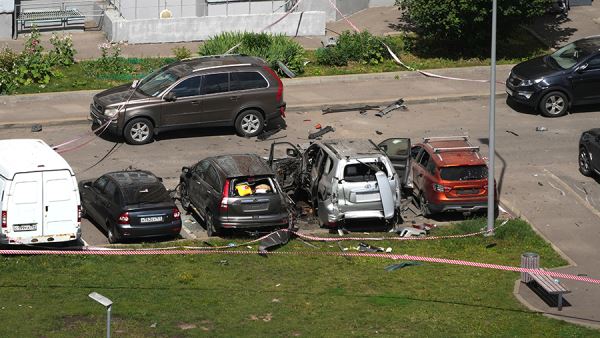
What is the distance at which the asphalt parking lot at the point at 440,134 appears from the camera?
26156mm

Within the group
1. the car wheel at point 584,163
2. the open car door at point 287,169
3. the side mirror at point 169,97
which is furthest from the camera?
the side mirror at point 169,97

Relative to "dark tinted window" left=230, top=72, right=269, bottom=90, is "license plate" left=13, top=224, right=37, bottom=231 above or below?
below

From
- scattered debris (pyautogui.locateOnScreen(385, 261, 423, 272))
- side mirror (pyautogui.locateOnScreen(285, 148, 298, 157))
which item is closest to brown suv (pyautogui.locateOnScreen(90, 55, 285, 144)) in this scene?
side mirror (pyautogui.locateOnScreen(285, 148, 298, 157))

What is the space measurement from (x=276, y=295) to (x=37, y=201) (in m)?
4.93

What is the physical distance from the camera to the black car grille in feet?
102

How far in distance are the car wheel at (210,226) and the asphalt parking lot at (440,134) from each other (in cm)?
30

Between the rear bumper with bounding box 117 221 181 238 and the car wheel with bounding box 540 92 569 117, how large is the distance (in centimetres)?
1217

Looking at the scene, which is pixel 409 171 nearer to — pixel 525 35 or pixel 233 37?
pixel 233 37

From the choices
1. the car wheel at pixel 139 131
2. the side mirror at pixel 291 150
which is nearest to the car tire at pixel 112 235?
the side mirror at pixel 291 150

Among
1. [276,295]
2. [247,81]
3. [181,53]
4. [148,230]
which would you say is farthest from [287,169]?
[181,53]

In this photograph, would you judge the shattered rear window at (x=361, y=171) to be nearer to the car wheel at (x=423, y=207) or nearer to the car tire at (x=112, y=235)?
the car wheel at (x=423, y=207)

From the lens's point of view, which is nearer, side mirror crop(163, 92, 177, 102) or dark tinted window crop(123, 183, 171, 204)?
dark tinted window crop(123, 183, 171, 204)

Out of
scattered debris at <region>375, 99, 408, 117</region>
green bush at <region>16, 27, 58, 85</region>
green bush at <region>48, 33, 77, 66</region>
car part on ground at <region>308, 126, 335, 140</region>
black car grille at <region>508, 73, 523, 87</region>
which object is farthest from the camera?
green bush at <region>48, 33, 77, 66</region>

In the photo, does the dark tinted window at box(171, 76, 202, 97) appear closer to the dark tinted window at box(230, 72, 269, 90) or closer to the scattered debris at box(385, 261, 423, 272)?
the dark tinted window at box(230, 72, 269, 90)
